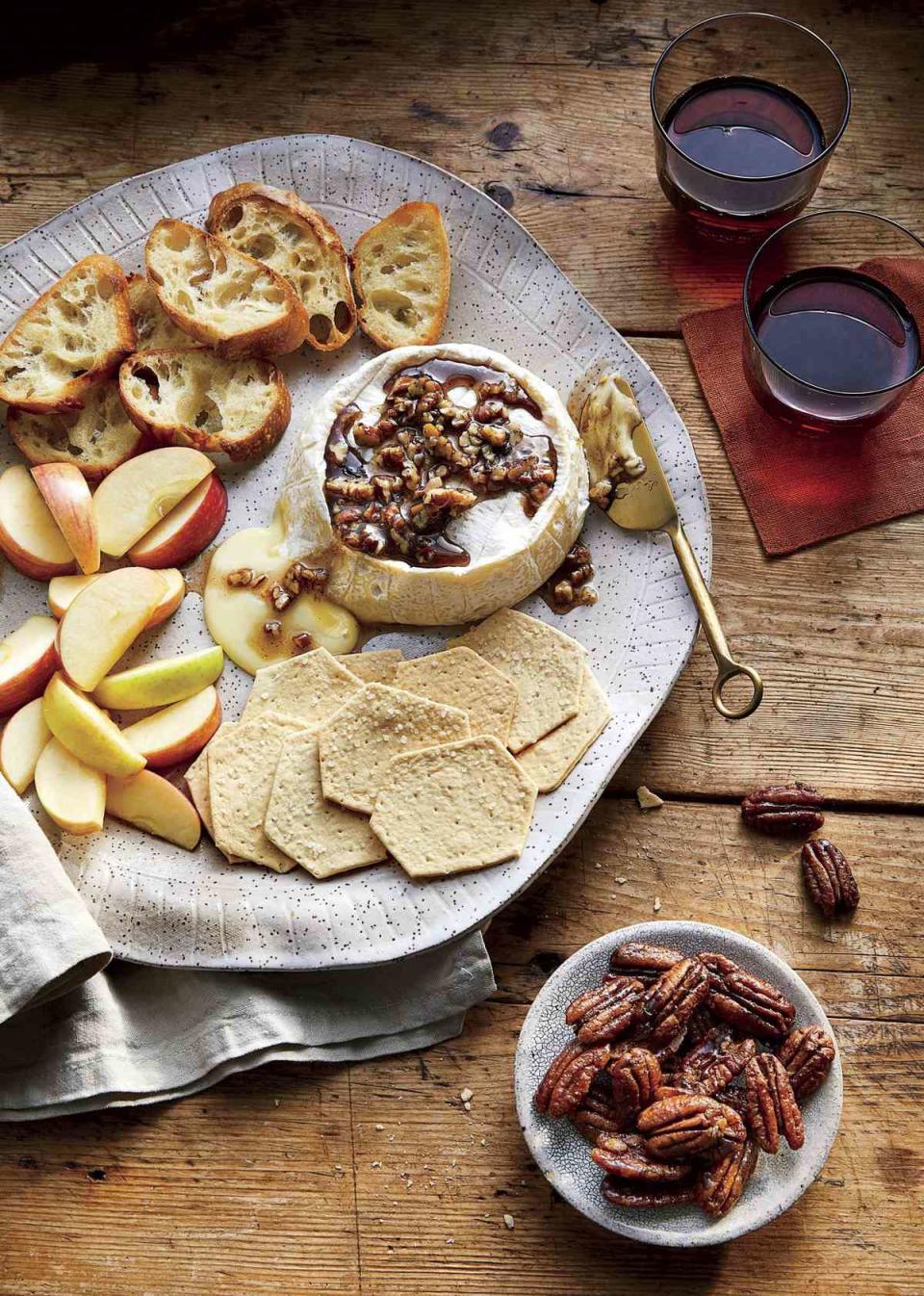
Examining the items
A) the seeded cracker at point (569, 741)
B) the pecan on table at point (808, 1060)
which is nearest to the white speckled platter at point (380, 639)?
A: the seeded cracker at point (569, 741)

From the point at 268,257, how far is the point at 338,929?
1.38 metres

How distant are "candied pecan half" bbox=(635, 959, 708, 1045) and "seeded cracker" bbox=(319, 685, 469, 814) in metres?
0.57

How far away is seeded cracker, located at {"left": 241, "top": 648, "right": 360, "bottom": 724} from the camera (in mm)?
2387

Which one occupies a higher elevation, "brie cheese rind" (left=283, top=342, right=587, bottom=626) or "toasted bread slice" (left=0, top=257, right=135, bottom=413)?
"toasted bread slice" (left=0, top=257, right=135, bottom=413)

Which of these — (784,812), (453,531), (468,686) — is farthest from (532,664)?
(784,812)

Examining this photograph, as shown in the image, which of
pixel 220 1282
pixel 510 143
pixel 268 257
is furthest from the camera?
pixel 510 143

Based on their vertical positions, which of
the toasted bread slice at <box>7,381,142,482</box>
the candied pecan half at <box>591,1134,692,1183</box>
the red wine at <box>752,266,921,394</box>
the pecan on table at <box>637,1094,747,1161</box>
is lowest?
the candied pecan half at <box>591,1134,692,1183</box>

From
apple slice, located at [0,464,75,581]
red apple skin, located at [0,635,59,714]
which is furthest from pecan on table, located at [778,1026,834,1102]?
apple slice, located at [0,464,75,581]

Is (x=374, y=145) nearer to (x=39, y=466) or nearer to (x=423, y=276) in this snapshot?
(x=423, y=276)

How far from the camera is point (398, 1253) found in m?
2.27

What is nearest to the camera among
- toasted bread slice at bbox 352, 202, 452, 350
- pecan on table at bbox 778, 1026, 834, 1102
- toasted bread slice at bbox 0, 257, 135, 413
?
pecan on table at bbox 778, 1026, 834, 1102

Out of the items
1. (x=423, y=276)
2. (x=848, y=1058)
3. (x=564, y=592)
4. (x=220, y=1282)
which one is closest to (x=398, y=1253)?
(x=220, y=1282)

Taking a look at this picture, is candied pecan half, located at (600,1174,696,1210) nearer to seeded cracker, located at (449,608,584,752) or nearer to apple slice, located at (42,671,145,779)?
seeded cracker, located at (449,608,584,752)

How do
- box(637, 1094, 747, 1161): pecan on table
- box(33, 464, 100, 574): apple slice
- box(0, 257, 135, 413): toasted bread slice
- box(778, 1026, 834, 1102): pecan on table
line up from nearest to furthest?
box(637, 1094, 747, 1161): pecan on table < box(778, 1026, 834, 1102): pecan on table < box(33, 464, 100, 574): apple slice < box(0, 257, 135, 413): toasted bread slice
